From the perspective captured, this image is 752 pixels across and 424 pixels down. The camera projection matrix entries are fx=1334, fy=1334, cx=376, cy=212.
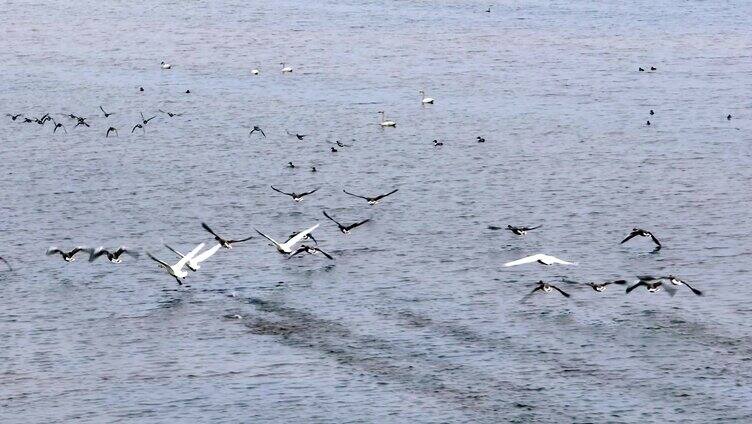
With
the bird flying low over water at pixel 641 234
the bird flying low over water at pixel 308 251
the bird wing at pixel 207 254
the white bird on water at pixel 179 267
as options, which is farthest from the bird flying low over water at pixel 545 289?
the white bird on water at pixel 179 267

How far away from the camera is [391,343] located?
211 feet

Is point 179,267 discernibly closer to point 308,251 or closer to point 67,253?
point 308,251

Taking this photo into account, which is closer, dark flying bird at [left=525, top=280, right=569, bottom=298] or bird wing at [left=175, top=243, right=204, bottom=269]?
dark flying bird at [left=525, top=280, right=569, bottom=298]

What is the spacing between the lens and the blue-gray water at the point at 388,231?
197 feet

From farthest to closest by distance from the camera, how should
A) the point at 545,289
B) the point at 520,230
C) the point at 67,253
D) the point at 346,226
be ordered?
the point at 346,226 → the point at 520,230 → the point at 67,253 → the point at 545,289

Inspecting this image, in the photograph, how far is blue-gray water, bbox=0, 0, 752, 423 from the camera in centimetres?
6016

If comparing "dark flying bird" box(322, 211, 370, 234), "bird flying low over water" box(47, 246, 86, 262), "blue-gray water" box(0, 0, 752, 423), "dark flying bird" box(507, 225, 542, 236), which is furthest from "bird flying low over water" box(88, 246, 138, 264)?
"dark flying bird" box(507, 225, 542, 236)

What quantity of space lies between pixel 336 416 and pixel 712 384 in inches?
663

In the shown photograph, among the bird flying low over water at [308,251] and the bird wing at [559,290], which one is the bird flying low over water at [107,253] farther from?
the bird wing at [559,290]

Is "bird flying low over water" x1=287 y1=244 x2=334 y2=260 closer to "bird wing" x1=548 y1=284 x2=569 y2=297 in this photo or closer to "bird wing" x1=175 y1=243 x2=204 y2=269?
"bird wing" x1=175 y1=243 x2=204 y2=269

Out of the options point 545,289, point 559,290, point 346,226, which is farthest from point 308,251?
point 559,290

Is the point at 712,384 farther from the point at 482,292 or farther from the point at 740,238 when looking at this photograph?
the point at 740,238

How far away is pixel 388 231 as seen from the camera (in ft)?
274

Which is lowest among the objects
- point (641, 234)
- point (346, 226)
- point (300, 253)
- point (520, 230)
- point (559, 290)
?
point (300, 253)
